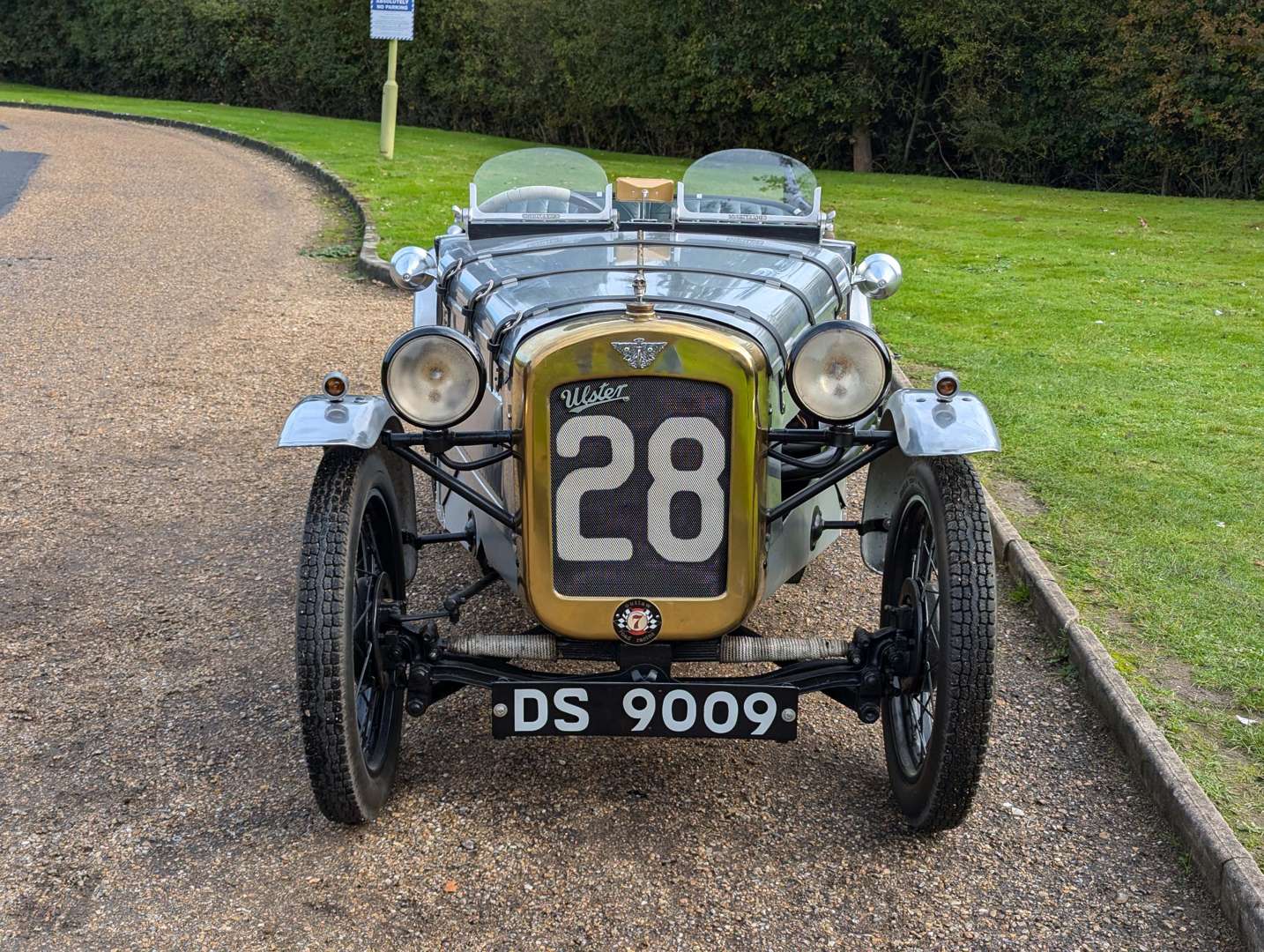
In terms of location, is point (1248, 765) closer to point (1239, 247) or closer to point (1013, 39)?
point (1239, 247)

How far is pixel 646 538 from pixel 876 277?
2228mm

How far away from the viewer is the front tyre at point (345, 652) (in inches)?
124

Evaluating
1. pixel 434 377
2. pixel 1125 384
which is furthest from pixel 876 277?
pixel 1125 384

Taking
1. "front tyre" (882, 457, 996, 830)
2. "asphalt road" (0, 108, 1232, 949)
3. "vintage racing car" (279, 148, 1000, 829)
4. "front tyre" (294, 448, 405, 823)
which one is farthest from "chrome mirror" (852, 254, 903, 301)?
"front tyre" (294, 448, 405, 823)

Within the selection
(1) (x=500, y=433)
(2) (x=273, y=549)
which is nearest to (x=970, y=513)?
(1) (x=500, y=433)

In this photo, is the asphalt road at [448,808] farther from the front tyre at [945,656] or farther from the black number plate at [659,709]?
the black number plate at [659,709]

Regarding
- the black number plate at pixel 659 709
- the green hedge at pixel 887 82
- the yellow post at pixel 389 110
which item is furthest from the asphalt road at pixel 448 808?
the green hedge at pixel 887 82

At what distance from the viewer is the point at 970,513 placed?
3.29 meters

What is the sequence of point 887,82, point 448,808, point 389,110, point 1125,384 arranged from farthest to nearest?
point 887,82 → point 389,110 → point 1125,384 → point 448,808

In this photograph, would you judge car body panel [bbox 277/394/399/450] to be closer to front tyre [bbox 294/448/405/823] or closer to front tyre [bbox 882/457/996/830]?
front tyre [bbox 294/448/405/823]

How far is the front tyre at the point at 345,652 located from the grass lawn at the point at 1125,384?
91.0 inches

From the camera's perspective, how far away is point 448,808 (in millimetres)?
3506

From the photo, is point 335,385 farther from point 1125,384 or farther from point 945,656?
point 1125,384

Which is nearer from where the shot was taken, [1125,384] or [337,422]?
[337,422]
